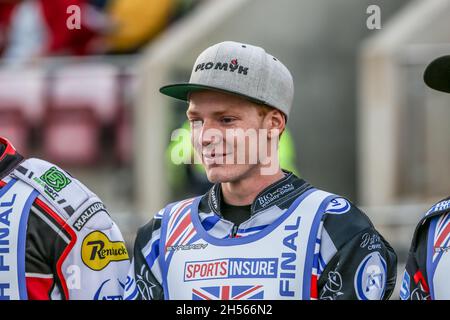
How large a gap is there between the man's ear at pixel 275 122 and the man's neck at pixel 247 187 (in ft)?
0.47

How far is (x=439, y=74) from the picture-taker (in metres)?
4.16

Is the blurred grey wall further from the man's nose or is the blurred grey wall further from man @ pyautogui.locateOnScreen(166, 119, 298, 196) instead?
the man's nose

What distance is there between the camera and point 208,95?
4090 millimetres

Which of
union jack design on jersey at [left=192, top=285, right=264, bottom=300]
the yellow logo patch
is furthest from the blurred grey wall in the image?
union jack design on jersey at [left=192, top=285, right=264, bottom=300]

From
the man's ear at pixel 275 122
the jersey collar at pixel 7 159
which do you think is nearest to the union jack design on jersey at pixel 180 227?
the man's ear at pixel 275 122

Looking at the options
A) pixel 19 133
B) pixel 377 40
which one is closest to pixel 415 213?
pixel 377 40

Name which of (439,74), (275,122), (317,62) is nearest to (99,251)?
(275,122)

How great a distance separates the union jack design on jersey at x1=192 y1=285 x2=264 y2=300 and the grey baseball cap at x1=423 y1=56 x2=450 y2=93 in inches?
37.6

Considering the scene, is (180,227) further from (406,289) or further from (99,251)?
(406,289)
